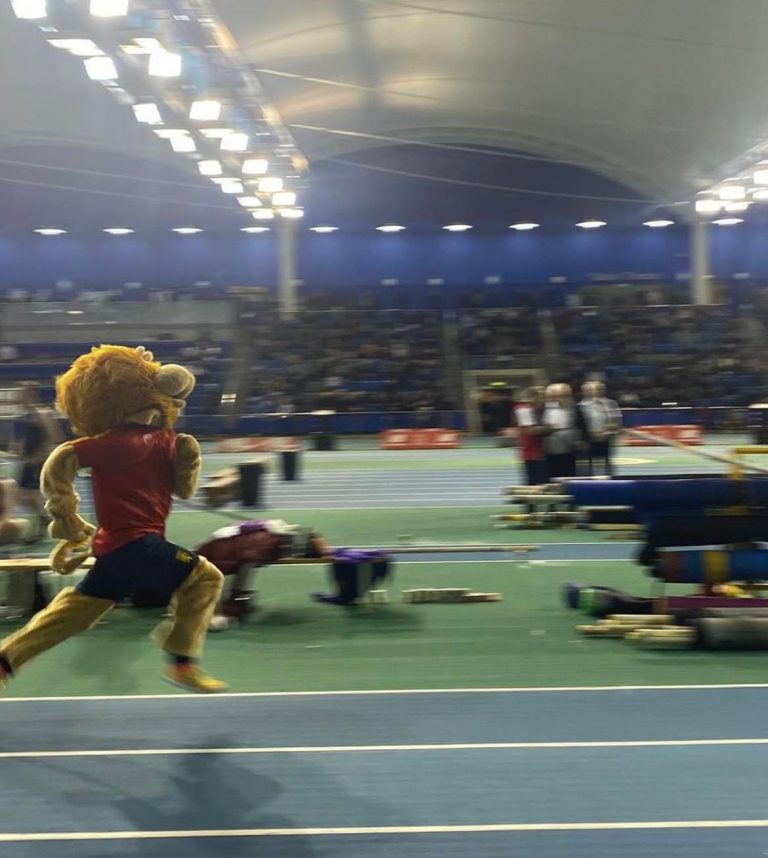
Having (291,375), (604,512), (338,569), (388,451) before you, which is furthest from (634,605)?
(291,375)

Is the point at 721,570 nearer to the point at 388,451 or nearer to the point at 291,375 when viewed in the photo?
the point at 388,451

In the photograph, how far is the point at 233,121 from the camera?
23.4 meters

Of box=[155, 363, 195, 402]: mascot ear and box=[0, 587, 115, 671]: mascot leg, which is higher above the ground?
box=[155, 363, 195, 402]: mascot ear

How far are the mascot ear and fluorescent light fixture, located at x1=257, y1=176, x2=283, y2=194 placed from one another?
24.6 metres

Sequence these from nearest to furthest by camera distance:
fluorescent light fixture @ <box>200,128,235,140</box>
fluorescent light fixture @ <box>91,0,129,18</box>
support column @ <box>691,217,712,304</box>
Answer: fluorescent light fixture @ <box>91,0,129,18</box>
fluorescent light fixture @ <box>200,128,235,140</box>
support column @ <box>691,217,712,304</box>

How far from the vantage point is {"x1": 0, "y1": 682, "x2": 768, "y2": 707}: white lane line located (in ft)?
18.9

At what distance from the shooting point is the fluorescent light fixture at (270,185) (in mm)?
29375

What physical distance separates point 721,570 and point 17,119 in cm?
2882

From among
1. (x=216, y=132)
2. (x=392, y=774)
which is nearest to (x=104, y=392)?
(x=392, y=774)

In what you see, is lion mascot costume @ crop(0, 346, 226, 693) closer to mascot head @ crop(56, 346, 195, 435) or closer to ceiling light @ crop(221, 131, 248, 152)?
mascot head @ crop(56, 346, 195, 435)

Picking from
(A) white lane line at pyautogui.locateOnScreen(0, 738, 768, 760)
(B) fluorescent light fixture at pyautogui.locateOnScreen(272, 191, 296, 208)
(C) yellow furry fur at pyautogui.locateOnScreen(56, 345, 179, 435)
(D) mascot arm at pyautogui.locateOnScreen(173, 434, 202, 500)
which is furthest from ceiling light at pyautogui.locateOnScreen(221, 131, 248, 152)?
(A) white lane line at pyautogui.locateOnScreen(0, 738, 768, 760)

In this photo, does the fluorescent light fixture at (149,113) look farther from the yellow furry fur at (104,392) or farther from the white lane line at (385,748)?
the white lane line at (385,748)

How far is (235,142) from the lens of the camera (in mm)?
24625

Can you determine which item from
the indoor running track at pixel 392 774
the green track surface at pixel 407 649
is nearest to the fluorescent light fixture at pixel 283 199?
the green track surface at pixel 407 649
